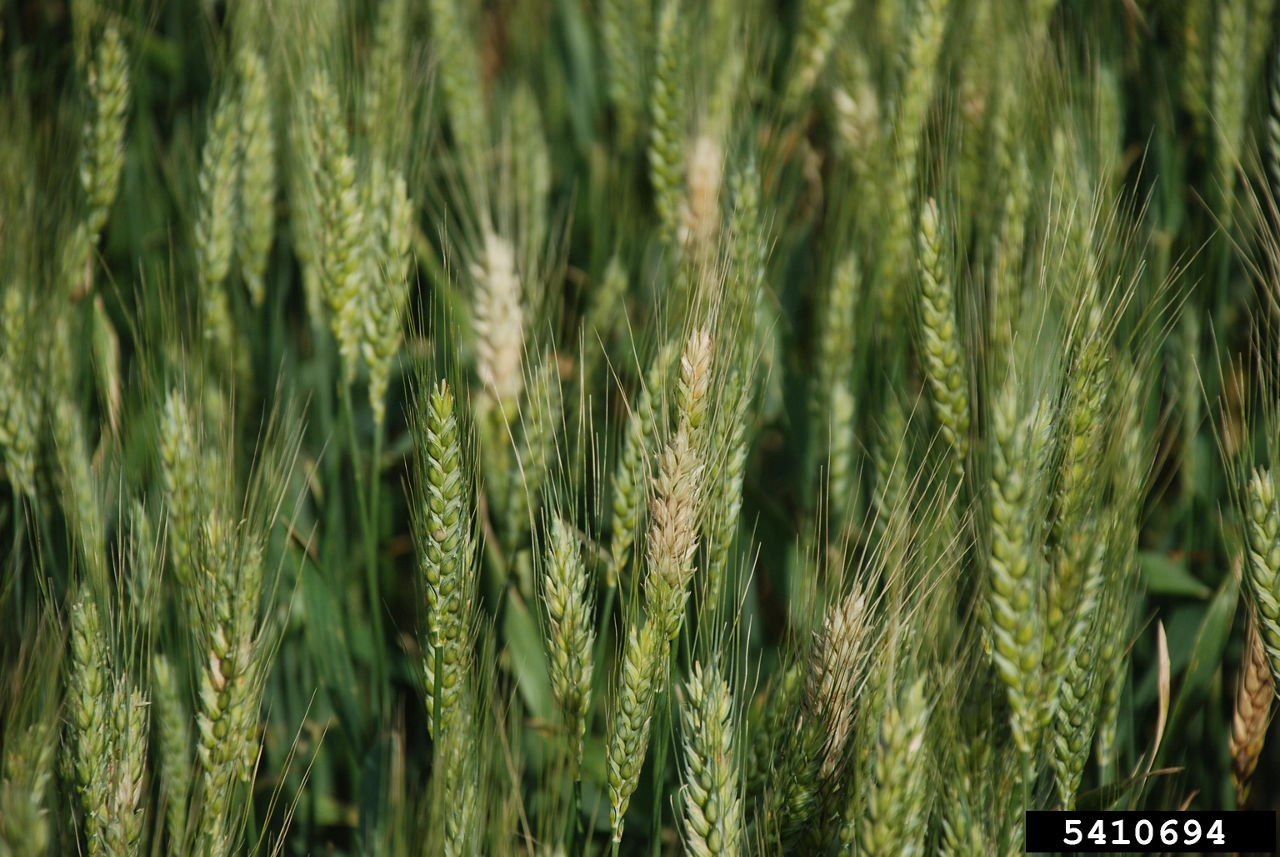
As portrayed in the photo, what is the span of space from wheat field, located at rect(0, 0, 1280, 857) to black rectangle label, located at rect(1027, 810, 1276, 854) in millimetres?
27

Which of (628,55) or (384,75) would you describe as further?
(628,55)

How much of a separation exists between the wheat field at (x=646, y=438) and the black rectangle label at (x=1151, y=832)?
27 mm

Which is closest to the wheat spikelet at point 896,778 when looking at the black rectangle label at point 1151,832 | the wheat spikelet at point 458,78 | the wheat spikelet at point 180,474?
the black rectangle label at point 1151,832

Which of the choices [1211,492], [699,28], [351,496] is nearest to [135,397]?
[351,496]

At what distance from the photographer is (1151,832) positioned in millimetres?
972

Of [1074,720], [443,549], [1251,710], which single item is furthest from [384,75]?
[1251,710]

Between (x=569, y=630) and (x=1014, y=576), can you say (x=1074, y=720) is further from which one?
(x=569, y=630)

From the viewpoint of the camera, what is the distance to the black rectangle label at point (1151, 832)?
0.89 m

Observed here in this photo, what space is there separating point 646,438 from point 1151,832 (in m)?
0.65

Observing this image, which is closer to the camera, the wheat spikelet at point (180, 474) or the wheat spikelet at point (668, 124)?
the wheat spikelet at point (180, 474)

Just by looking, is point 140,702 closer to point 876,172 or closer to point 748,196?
point 748,196

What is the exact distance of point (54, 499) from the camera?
1.08 metres

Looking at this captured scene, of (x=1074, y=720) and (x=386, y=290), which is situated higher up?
(x=386, y=290)

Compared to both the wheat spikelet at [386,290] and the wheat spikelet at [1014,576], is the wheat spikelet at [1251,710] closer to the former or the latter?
the wheat spikelet at [1014,576]
